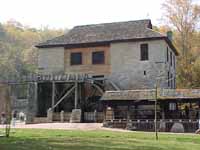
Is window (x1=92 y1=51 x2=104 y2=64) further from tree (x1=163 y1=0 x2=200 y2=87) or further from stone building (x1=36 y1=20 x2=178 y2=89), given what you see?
tree (x1=163 y1=0 x2=200 y2=87)

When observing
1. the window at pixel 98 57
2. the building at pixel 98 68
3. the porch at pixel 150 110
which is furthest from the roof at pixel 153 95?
the window at pixel 98 57

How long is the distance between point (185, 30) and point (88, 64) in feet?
48.4

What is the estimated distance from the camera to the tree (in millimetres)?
55812

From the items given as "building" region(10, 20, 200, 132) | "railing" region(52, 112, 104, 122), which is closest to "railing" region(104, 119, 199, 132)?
"building" region(10, 20, 200, 132)

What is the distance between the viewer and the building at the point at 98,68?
46.4 m

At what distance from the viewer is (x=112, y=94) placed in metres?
38.7

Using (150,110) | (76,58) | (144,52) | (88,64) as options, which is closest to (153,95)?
(150,110)

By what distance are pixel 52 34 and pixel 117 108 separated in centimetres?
5665

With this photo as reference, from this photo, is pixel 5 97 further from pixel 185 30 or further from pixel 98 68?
pixel 185 30

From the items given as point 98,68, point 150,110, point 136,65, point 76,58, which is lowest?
point 150,110

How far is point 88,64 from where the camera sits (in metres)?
49.5

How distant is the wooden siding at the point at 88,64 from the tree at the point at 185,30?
1248cm

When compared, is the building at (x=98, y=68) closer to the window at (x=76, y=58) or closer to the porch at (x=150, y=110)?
the window at (x=76, y=58)

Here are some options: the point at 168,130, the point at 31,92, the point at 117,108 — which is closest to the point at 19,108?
the point at 31,92
